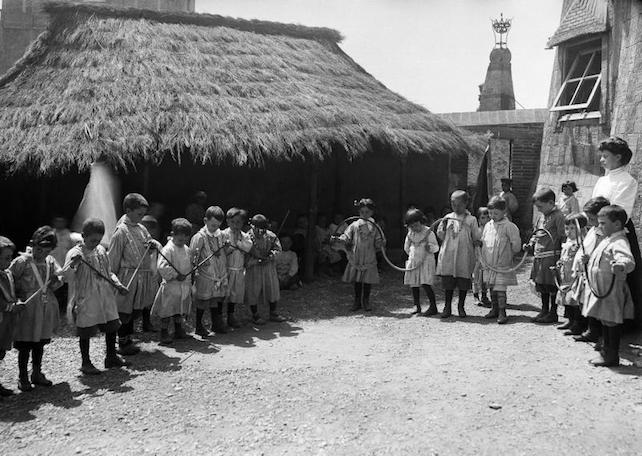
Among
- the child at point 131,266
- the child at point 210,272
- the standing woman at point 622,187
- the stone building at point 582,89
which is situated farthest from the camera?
the stone building at point 582,89

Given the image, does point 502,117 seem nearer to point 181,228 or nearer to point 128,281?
point 181,228

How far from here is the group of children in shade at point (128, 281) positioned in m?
4.48

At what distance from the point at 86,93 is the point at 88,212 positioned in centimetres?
171

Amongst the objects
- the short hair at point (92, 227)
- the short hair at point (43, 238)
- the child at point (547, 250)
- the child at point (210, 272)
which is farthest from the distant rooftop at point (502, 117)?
the short hair at point (43, 238)

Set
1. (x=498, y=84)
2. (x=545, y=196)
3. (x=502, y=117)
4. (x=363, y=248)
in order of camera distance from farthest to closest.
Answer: (x=498, y=84), (x=502, y=117), (x=363, y=248), (x=545, y=196)

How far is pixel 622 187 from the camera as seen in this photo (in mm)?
5215

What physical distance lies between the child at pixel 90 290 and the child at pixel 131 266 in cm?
49

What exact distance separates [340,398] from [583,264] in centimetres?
247

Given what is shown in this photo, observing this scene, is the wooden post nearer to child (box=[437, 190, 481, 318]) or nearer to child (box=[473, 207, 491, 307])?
child (box=[473, 207, 491, 307])

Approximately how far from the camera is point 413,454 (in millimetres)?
3316

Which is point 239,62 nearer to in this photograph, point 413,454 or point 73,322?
point 73,322

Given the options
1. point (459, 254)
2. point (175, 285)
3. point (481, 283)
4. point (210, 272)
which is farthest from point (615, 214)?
point (175, 285)

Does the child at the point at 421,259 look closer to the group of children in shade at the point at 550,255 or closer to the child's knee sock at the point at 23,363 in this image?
the group of children in shade at the point at 550,255

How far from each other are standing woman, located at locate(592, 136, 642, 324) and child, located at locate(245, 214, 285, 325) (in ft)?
11.0
